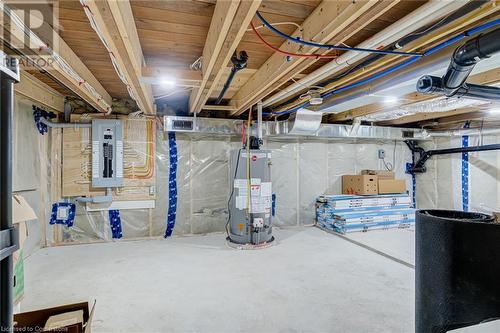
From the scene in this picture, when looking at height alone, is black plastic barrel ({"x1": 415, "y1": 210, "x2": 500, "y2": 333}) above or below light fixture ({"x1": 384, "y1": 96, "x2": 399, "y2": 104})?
below

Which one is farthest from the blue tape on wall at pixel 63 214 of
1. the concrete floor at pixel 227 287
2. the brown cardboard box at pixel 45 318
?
the brown cardboard box at pixel 45 318

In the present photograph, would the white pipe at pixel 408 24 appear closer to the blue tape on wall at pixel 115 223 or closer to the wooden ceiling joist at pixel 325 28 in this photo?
the wooden ceiling joist at pixel 325 28

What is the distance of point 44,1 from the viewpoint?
60.0 inches

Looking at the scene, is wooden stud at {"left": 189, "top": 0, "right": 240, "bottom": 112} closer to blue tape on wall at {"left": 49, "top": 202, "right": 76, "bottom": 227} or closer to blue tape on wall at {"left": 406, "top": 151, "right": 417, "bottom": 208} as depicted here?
blue tape on wall at {"left": 49, "top": 202, "right": 76, "bottom": 227}

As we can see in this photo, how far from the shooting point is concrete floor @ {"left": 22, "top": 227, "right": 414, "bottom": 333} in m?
1.94

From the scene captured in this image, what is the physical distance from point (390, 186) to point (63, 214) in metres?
5.26

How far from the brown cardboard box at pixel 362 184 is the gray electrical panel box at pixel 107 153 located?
3.83m

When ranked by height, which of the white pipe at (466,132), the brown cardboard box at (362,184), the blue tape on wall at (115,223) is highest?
the white pipe at (466,132)

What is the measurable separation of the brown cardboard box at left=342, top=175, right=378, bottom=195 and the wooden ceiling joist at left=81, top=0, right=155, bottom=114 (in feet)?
12.6

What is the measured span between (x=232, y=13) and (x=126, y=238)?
12.2 feet

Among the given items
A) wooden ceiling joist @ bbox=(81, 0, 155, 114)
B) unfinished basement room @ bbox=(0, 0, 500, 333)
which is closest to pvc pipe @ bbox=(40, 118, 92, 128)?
unfinished basement room @ bbox=(0, 0, 500, 333)

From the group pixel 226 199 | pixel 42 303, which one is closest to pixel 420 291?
pixel 42 303

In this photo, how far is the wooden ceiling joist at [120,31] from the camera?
1280 millimetres

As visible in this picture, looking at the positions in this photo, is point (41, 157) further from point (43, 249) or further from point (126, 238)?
point (126, 238)
